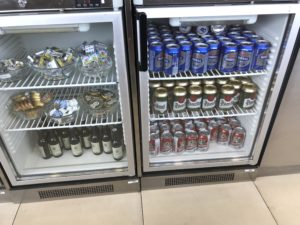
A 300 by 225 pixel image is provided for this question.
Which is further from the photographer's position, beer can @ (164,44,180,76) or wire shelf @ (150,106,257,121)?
wire shelf @ (150,106,257,121)

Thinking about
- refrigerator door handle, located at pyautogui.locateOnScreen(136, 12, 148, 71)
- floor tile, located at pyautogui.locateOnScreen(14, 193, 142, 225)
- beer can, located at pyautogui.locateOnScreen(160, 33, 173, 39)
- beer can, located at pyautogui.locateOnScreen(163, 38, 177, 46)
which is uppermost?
refrigerator door handle, located at pyautogui.locateOnScreen(136, 12, 148, 71)

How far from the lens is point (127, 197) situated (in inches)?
62.6

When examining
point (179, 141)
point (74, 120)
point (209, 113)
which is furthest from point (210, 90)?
point (74, 120)

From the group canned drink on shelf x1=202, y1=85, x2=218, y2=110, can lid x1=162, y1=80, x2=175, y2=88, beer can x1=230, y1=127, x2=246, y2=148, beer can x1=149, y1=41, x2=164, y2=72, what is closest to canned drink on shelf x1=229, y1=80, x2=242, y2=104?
canned drink on shelf x1=202, y1=85, x2=218, y2=110

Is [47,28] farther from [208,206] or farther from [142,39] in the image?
[208,206]

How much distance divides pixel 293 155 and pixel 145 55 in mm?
1149

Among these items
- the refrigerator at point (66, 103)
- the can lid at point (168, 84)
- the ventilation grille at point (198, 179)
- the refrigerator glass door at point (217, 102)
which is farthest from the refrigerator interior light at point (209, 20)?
the ventilation grille at point (198, 179)

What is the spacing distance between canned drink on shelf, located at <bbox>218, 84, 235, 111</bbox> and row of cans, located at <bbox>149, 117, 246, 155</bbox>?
21 centimetres

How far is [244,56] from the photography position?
1307 millimetres

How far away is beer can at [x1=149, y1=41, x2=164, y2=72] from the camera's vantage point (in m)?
1.25

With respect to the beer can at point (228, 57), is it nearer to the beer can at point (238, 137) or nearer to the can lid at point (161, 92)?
the can lid at point (161, 92)

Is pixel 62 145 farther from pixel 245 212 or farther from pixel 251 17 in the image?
pixel 251 17

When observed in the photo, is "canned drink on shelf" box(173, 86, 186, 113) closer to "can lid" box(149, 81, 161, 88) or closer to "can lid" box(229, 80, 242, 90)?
"can lid" box(149, 81, 161, 88)

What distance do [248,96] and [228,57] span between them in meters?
0.29
